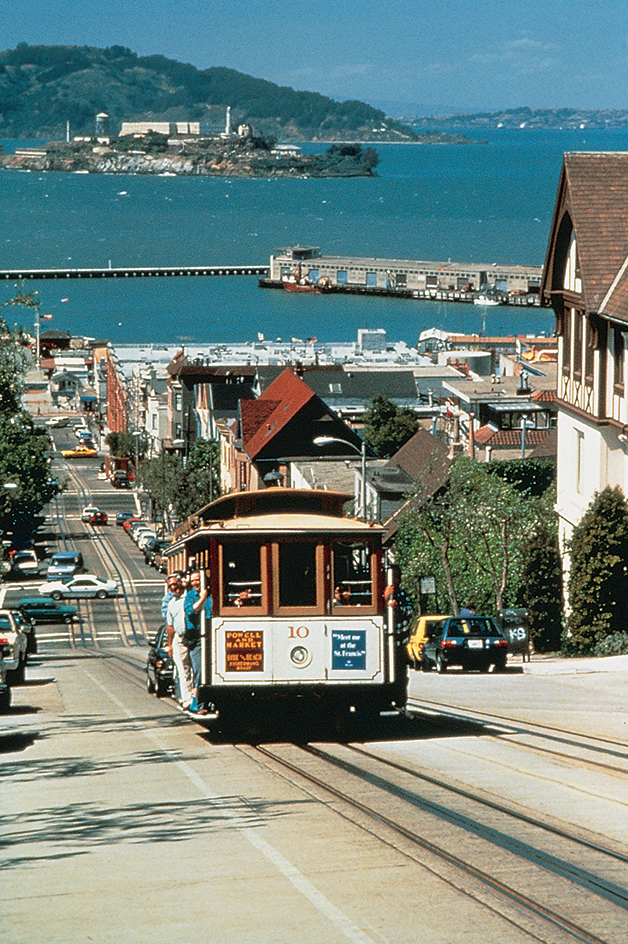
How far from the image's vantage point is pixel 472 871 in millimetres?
9906

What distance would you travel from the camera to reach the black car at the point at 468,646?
32.0 meters

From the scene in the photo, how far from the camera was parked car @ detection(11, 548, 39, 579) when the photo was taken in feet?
252

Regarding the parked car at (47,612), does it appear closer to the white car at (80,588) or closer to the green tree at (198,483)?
the white car at (80,588)

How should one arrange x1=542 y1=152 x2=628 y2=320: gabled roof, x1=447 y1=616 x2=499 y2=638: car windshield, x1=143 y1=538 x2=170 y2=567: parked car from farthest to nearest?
1. x1=143 y1=538 x2=170 y2=567: parked car
2. x1=542 y1=152 x2=628 y2=320: gabled roof
3. x1=447 y1=616 x2=499 y2=638: car windshield

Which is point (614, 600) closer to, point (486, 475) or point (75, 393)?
point (486, 475)

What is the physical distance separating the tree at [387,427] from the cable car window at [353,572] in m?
64.9

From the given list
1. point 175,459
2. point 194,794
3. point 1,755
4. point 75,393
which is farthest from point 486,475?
point 75,393

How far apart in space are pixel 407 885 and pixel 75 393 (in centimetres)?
17104

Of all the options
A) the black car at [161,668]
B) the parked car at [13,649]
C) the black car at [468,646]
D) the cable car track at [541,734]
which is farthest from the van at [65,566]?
the cable car track at [541,734]

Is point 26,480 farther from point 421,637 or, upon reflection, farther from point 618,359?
point 618,359

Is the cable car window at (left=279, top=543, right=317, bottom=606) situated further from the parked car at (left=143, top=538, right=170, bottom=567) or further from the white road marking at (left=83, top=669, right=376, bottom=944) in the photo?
the parked car at (left=143, top=538, right=170, bottom=567)

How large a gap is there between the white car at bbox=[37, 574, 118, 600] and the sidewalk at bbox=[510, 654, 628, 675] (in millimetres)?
37763

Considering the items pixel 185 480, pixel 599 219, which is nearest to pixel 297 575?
pixel 599 219

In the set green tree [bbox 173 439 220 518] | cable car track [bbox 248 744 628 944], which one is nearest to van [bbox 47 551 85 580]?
green tree [bbox 173 439 220 518]
